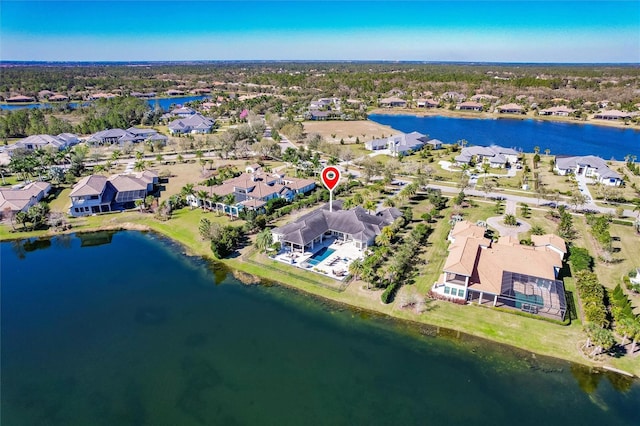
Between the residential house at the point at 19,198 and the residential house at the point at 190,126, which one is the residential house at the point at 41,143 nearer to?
the residential house at the point at 190,126

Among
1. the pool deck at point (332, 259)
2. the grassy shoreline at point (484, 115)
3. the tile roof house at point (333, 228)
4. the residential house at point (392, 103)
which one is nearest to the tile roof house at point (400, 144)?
the tile roof house at point (333, 228)

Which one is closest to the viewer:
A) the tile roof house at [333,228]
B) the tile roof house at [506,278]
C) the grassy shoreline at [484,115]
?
the tile roof house at [506,278]

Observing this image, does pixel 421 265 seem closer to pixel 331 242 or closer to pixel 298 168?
pixel 331 242

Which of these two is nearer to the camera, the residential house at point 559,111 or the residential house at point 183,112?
the residential house at point 183,112

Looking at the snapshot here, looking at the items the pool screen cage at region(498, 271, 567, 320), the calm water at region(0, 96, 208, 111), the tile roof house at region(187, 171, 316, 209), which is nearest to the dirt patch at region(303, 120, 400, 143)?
the tile roof house at region(187, 171, 316, 209)

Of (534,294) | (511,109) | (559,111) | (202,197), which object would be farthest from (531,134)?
(202,197)
